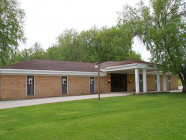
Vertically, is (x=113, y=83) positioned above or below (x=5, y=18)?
below

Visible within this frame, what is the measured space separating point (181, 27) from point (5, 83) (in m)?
16.7

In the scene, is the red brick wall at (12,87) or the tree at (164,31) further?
the tree at (164,31)

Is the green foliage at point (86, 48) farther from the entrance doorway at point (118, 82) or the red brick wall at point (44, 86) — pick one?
the red brick wall at point (44, 86)

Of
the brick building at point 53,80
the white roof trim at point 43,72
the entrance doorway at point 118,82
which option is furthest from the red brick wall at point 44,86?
the entrance doorway at point 118,82

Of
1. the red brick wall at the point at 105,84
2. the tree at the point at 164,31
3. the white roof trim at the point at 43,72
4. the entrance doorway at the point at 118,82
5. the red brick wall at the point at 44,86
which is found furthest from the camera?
the entrance doorway at the point at 118,82

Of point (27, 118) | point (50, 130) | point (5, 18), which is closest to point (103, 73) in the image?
point (5, 18)

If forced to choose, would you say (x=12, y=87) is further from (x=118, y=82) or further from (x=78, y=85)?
(x=118, y=82)

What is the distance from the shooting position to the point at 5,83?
17.0 metres

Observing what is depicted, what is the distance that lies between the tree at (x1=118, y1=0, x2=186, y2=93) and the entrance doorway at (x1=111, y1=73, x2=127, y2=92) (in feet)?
20.2

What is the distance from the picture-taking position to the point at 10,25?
18.1 m

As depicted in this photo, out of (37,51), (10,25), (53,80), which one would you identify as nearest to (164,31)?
(53,80)

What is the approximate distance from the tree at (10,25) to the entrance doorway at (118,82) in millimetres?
12303

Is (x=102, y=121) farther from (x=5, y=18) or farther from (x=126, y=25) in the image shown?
(x=126, y=25)

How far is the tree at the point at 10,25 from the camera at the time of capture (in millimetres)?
17703
